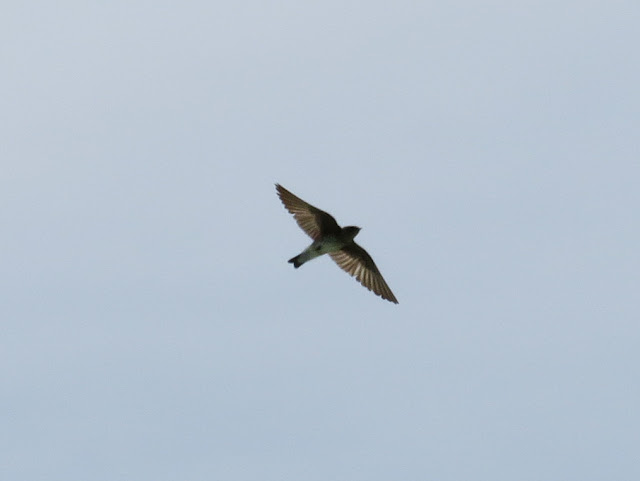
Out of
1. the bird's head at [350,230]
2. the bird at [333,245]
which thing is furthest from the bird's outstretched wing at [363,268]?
the bird's head at [350,230]

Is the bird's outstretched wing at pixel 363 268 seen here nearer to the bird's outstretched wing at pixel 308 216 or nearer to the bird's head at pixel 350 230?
the bird's head at pixel 350 230

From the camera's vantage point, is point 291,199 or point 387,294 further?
point 387,294

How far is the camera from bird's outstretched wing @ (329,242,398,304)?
35625 mm

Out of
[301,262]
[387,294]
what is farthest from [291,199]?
[387,294]

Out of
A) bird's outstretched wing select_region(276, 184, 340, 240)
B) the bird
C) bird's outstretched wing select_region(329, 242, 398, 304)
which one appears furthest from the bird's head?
bird's outstretched wing select_region(329, 242, 398, 304)

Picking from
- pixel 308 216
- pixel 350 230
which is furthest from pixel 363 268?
pixel 308 216

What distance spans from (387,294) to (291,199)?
3.68 metres

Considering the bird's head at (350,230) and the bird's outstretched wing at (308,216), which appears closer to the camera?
the bird's outstretched wing at (308,216)

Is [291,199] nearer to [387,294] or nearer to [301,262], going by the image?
[301,262]

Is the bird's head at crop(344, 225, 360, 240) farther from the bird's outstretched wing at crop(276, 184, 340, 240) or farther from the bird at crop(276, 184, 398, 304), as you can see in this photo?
the bird's outstretched wing at crop(276, 184, 340, 240)

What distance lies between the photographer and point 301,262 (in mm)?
33500

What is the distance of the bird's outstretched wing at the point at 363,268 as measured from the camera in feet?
117

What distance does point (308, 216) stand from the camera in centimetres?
3375

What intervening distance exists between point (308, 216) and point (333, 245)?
2.98 ft
